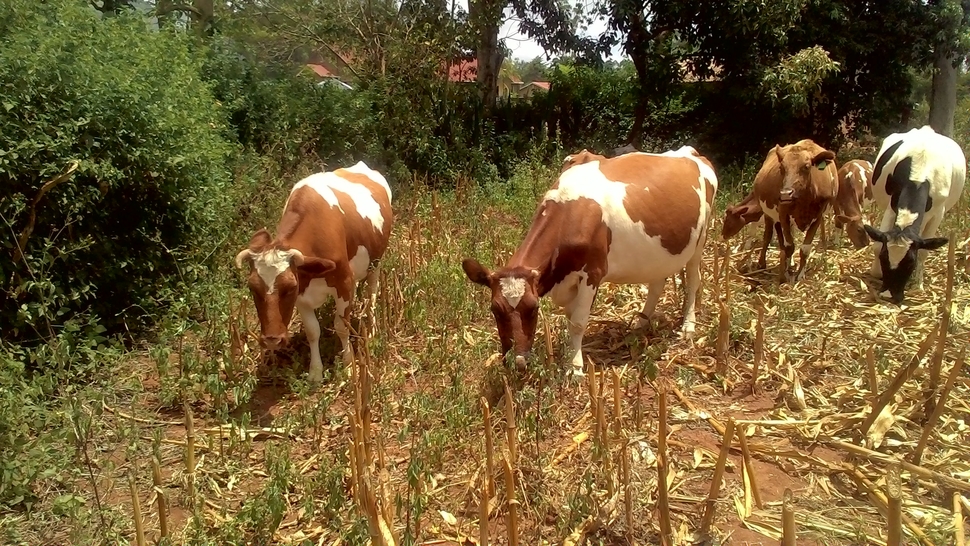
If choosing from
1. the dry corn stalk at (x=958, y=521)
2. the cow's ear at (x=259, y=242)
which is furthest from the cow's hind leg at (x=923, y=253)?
the cow's ear at (x=259, y=242)

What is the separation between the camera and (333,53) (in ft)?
41.6

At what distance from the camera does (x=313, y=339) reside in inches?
205

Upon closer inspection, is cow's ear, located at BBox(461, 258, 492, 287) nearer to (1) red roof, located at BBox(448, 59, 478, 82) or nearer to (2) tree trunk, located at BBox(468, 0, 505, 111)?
(2) tree trunk, located at BBox(468, 0, 505, 111)

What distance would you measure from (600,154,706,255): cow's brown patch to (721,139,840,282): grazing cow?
1797 millimetres

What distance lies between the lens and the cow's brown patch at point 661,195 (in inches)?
203

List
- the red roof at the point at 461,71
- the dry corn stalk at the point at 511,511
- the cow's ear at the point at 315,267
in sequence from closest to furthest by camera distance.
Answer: the dry corn stalk at the point at 511,511 < the cow's ear at the point at 315,267 < the red roof at the point at 461,71

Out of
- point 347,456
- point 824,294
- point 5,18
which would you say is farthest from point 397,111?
point 347,456

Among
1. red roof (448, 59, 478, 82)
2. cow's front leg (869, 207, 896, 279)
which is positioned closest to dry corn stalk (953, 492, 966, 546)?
cow's front leg (869, 207, 896, 279)

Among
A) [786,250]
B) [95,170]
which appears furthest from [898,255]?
[95,170]

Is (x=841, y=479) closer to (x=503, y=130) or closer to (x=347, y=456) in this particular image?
(x=347, y=456)

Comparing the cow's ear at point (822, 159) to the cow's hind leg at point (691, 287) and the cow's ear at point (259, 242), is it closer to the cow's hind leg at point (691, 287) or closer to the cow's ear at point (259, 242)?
the cow's hind leg at point (691, 287)

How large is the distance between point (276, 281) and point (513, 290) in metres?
1.66

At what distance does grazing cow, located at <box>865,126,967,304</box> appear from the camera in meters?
6.23

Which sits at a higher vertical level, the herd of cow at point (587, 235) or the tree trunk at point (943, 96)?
the tree trunk at point (943, 96)
